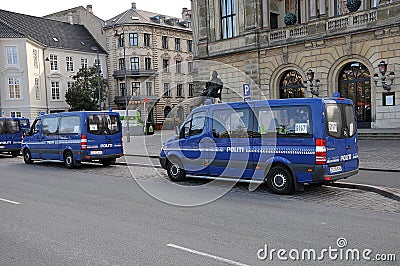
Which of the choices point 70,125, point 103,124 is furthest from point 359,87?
point 70,125

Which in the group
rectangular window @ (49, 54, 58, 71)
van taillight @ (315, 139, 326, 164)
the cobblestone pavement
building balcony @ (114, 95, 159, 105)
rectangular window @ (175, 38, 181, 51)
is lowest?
the cobblestone pavement

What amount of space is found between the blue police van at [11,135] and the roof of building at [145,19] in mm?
43090

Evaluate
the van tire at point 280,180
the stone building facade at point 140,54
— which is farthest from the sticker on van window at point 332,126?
the stone building facade at point 140,54

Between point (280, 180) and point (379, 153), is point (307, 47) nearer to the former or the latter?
point (379, 153)

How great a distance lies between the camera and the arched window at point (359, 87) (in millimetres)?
25172

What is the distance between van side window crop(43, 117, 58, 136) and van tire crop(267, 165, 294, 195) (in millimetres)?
10606

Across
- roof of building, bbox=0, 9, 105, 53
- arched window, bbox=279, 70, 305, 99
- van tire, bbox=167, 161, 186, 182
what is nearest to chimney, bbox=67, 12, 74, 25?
roof of building, bbox=0, 9, 105, 53

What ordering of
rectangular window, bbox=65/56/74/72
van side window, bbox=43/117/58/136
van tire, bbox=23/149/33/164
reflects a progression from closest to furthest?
van side window, bbox=43/117/58/136 < van tire, bbox=23/149/33/164 < rectangular window, bbox=65/56/74/72

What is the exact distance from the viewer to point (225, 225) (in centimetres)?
720

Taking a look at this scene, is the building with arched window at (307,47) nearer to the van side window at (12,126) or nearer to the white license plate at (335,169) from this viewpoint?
the van side window at (12,126)

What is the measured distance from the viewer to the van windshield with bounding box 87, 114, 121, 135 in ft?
54.5

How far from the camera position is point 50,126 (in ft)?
58.6

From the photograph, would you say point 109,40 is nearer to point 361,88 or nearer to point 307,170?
point 361,88

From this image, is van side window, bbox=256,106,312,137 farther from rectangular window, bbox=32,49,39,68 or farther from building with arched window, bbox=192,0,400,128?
rectangular window, bbox=32,49,39,68
